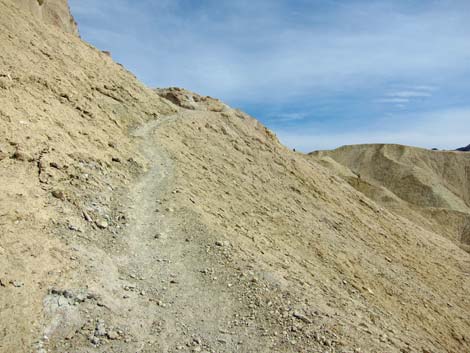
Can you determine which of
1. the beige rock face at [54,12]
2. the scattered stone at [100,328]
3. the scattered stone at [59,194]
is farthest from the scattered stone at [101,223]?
the beige rock face at [54,12]

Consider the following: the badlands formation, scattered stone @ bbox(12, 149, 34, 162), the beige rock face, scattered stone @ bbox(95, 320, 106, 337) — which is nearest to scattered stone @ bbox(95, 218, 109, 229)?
the badlands formation

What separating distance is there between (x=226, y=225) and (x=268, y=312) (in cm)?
401

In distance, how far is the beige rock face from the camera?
21.4 m

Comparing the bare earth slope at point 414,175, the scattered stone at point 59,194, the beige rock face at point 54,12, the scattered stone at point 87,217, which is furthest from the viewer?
the bare earth slope at point 414,175

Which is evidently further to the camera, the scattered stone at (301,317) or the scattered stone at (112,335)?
the scattered stone at (301,317)

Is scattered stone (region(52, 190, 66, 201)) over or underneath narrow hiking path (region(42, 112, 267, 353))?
over

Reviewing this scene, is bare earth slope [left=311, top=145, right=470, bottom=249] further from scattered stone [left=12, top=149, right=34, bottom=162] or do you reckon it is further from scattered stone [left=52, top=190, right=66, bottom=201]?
scattered stone [left=12, top=149, right=34, bottom=162]

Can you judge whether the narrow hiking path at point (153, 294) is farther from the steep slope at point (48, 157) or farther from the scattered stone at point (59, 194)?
the scattered stone at point (59, 194)

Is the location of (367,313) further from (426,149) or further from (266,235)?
(426,149)

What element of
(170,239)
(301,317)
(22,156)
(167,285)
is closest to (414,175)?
(170,239)

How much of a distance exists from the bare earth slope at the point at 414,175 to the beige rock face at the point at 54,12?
41.2 metres

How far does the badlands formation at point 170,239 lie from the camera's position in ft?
23.4

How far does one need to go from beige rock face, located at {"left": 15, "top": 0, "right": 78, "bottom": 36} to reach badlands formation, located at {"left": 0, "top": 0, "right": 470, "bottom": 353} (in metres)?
0.55

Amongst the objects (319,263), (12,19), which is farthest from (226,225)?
(12,19)
